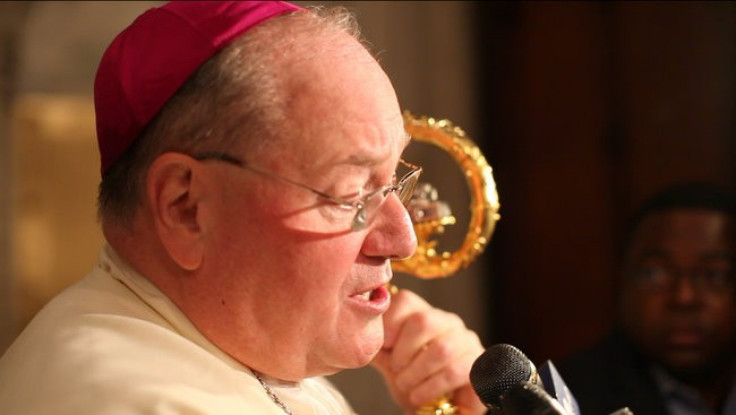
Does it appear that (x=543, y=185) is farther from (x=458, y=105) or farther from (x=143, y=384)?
(x=143, y=384)

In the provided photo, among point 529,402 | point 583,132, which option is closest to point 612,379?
point 583,132

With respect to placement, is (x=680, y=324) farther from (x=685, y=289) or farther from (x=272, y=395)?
(x=272, y=395)

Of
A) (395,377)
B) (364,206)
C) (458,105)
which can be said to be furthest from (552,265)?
(364,206)

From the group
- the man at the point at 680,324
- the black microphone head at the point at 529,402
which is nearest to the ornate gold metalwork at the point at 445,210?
the black microphone head at the point at 529,402

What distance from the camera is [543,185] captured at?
4629mm

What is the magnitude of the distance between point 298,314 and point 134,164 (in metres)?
0.32

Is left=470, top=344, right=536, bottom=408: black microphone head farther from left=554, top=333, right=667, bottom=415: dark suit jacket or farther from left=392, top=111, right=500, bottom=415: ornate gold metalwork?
left=554, top=333, right=667, bottom=415: dark suit jacket

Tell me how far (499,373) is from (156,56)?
0.65m

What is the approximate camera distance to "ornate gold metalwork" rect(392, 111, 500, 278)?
2.13 meters

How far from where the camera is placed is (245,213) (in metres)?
1.54

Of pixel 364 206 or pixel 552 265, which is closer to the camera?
pixel 364 206

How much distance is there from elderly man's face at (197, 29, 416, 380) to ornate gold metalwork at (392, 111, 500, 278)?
20.9 inches

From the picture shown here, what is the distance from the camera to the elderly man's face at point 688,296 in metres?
3.59

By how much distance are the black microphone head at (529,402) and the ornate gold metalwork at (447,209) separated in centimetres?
93
